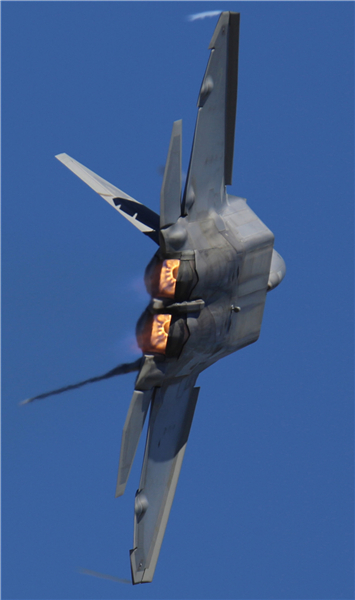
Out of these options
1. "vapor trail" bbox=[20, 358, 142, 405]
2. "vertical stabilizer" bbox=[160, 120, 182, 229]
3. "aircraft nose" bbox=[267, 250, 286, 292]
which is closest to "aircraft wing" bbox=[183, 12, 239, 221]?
"vertical stabilizer" bbox=[160, 120, 182, 229]

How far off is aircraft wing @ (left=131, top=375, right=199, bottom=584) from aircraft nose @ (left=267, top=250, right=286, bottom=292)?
191 centimetres

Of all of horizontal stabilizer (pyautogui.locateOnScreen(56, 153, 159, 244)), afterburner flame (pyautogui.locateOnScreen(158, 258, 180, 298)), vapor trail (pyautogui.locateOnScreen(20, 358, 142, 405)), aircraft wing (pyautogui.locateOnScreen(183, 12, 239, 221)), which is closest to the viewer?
afterburner flame (pyautogui.locateOnScreen(158, 258, 180, 298))

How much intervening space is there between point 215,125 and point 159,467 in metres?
5.47

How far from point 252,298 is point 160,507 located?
3.81 m

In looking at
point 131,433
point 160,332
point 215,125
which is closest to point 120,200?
point 215,125

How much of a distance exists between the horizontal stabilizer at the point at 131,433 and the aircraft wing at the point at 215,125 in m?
2.78

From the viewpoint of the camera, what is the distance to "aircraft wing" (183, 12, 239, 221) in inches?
776

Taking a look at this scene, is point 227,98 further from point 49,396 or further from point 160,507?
point 160,507

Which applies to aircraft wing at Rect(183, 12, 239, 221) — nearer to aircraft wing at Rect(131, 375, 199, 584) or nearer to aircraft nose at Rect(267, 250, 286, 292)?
aircraft nose at Rect(267, 250, 286, 292)

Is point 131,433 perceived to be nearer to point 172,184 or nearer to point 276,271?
point 276,271

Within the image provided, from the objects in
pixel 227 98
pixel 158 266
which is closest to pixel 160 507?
pixel 158 266

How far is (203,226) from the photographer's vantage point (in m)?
20.0

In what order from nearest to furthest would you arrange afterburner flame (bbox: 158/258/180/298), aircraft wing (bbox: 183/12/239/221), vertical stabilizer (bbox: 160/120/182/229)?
vertical stabilizer (bbox: 160/120/182/229), afterburner flame (bbox: 158/258/180/298), aircraft wing (bbox: 183/12/239/221)

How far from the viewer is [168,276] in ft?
63.7
